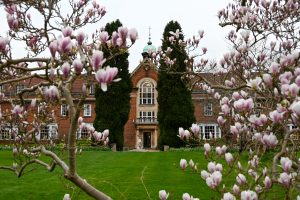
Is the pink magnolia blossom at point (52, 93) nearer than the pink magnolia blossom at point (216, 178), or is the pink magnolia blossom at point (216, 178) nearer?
the pink magnolia blossom at point (52, 93)

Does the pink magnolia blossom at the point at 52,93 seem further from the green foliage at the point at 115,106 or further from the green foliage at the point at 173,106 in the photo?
the green foliage at the point at 115,106

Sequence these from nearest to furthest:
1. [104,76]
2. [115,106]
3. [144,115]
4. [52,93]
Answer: [104,76], [52,93], [115,106], [144,115]

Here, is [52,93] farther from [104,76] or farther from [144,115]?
[144,115]

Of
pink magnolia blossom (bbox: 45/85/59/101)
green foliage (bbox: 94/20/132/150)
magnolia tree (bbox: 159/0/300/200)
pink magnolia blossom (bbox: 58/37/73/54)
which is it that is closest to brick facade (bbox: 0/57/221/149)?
green foliage (bbox: 94/20/132/150)

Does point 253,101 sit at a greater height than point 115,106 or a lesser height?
lesser

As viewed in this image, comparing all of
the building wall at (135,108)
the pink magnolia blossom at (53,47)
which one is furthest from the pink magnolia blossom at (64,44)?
the building wall at (135,108)

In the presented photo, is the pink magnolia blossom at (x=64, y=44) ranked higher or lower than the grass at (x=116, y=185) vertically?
higher

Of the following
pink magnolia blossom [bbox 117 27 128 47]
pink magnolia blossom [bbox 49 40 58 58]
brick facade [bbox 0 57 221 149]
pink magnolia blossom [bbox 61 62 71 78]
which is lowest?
pink magnolia blossom [bbox 61 62 71 78]

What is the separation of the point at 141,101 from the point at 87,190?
124 feet

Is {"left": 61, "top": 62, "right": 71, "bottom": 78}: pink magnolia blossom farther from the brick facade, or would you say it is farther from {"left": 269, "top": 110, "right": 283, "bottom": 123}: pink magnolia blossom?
the brick facade

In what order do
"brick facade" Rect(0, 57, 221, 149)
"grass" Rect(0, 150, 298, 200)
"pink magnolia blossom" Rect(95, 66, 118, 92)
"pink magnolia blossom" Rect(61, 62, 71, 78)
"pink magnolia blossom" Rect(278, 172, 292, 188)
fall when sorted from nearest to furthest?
1. "pink magnolia blossom" Rect(95, 66, 118, 92)
2. "pink magnolia blossom" Rect(61, 62, 71, 78)
3. "pink magnolia blossom" Rect(278, 172, 292, 188)
4. "grass" Rect(0, 150, 298, 200)
5. "brick facade" Rect(0, 57, 221, 149)

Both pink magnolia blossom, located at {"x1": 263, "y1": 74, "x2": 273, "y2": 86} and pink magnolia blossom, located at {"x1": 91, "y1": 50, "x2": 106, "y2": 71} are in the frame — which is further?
pink magnolia blossom, located at {"x1": 263, "y1": 74, "x2": 273, "y2": 86}

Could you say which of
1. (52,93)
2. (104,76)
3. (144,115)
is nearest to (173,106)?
(144,115)

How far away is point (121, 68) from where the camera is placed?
31438 millimetres
